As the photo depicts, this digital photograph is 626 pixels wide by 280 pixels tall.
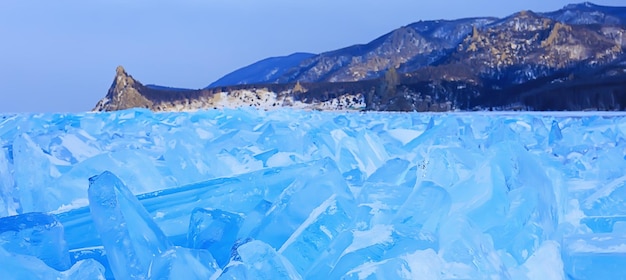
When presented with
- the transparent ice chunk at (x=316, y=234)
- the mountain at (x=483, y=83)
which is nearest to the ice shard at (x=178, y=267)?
the transparent ice chunk at (x=316, y=234)

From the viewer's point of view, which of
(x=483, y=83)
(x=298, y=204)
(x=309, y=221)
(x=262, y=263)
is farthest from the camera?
(x=483, y=83)

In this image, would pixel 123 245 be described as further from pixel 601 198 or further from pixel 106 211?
pixel 601 198

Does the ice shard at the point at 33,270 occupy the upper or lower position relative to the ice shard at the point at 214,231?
upper

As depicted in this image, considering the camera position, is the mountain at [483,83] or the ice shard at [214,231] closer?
the ice shard at [214,231]

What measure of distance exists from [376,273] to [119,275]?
405 mm

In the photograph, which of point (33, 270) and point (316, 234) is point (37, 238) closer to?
point (33, 270)

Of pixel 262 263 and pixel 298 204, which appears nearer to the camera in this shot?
pixel 262 263

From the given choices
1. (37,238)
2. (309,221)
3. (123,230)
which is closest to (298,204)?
(309,221)

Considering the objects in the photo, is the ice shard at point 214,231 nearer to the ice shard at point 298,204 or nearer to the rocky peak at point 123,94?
the ice shard at point 298,204

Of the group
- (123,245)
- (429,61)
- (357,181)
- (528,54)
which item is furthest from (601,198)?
(429,61)

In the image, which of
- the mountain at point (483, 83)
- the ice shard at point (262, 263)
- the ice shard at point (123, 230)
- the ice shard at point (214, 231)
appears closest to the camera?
the ice shard at point (262, 263)

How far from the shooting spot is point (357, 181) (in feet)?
5.83

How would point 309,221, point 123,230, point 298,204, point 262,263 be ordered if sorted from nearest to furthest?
point 262,263 < point 123,230 < point 309,221 < point 298,204

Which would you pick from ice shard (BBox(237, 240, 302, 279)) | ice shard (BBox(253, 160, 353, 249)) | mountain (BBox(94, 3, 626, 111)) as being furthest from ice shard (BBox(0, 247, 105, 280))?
mountain (BBox(94, 3, 626, 111))
